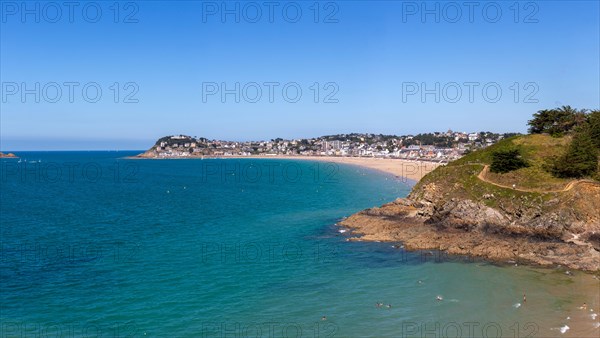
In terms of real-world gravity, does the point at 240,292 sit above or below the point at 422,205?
below

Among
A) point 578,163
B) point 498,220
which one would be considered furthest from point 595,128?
point 498,220

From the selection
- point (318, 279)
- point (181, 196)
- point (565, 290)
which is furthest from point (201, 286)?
point (181, 196)

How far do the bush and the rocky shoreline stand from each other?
7.62m

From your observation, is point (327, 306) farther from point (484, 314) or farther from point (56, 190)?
point (56, 190)

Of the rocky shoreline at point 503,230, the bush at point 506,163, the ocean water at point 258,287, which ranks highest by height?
the bush at point 506,163

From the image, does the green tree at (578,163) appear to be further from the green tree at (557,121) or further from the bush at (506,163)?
the green tree at (557,121)

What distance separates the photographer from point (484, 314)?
28.0 metres

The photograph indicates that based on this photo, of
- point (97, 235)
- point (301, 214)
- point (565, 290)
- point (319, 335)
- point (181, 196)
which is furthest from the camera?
point (181, 196)

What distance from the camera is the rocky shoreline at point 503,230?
38688mm

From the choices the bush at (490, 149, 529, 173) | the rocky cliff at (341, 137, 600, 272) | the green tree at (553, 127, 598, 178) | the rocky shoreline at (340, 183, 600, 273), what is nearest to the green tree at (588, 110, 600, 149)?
the green tree at (553, 127, 598, 178)

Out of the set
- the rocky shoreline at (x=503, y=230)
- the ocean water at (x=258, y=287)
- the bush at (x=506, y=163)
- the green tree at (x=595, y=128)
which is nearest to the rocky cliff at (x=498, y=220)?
the rocky shoreline at (x=503, y=230)

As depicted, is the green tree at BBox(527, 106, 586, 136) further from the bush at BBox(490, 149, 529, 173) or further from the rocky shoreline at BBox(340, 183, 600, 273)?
the rocky shoreline at BBox(340, 183, 600, 273)

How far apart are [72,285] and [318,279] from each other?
19.2 meters

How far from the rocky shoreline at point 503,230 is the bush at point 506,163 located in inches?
300
